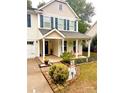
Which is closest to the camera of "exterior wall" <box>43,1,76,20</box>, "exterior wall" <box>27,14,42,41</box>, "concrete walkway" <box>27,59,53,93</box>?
"concrete walkway" <box>27,59,53,93</box>

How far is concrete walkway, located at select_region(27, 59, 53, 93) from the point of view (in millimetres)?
1468

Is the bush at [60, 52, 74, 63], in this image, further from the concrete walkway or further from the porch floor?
the concrete walkway

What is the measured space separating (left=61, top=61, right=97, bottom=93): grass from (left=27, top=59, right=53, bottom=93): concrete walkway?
20 cm

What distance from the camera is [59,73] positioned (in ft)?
5.06

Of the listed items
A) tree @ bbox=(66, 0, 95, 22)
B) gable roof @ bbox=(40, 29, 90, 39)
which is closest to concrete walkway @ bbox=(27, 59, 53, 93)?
gable roof @ bbox=(40, 29, 90, 39)

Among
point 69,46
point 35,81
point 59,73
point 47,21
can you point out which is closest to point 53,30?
point 47,21

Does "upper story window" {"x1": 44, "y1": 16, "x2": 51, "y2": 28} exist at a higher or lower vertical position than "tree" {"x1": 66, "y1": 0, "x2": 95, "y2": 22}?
lower

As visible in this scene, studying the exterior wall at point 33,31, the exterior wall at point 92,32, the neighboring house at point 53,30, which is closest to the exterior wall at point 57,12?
the neighboring house at point 53,30

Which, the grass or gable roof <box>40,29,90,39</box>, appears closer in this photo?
the grass

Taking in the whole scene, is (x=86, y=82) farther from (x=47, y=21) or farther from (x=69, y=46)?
(x=47, y=21)
